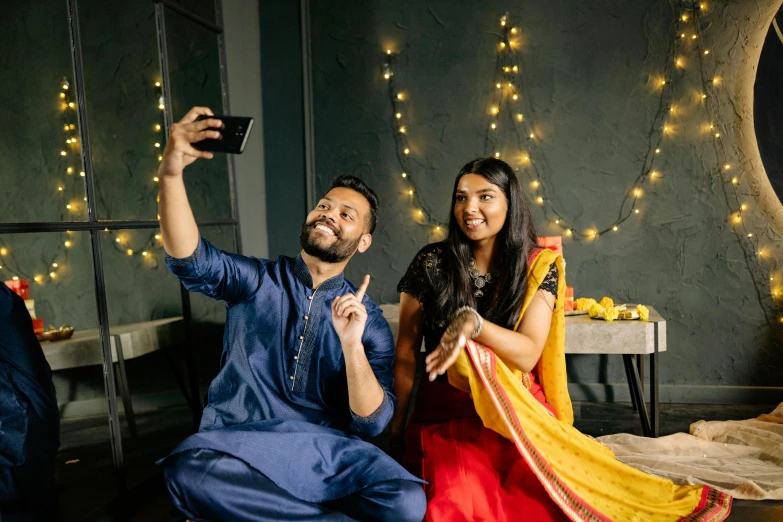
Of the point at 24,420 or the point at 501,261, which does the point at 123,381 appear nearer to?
the point at 24,420

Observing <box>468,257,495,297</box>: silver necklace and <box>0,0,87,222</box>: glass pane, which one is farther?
<box>468,257,495,297</box>: silver necklace

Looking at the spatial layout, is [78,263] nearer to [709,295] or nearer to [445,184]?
[445,184]

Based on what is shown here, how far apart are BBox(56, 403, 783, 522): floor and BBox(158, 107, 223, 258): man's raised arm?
2.78 ft

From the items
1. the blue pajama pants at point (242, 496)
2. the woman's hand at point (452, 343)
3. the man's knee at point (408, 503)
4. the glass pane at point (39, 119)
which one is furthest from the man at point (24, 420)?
the woman's hand at point (452, 343)

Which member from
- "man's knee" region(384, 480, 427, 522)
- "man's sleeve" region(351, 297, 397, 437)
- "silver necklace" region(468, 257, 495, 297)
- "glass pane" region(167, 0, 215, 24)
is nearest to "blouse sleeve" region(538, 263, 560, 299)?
"silver necklace" region(468, 257, 495, 297)

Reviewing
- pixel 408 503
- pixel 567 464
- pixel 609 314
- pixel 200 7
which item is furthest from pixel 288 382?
pixel 200 7

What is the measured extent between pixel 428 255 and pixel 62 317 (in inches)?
50.7

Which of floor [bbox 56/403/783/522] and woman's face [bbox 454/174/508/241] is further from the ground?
woman's face [bbox 454/174/508/241]

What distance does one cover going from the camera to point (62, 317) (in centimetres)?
203

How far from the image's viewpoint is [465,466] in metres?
1.79

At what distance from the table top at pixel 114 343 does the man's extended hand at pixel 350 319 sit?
1030 millimetres

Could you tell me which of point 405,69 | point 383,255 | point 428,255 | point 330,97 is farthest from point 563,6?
point 428,255

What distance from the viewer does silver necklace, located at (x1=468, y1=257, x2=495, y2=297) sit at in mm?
2061

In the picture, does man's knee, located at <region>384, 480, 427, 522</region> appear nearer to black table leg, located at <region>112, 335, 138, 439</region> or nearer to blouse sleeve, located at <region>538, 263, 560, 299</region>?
blouse sleeve, located at <region>538, 263, 560, 299</region>
